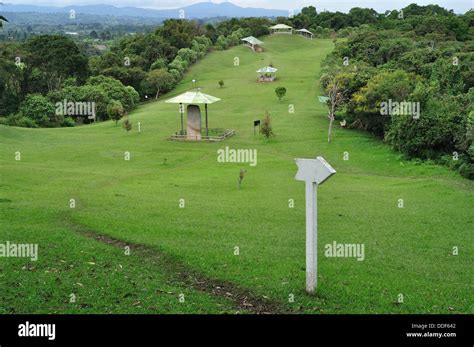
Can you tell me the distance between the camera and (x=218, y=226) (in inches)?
762

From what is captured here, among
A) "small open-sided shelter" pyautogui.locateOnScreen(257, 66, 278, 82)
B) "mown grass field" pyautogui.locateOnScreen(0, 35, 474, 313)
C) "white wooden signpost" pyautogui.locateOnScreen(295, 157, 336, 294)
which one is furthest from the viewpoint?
"small open-sided shelter" pyautogui.locateOnScreen(257, 66, 278, 82)

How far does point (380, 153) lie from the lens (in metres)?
39.8

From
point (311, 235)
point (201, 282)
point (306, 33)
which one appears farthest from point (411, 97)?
point (306, 33)

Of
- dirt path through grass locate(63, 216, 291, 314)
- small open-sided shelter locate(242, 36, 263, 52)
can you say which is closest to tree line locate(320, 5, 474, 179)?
dirt path through grass locate(63, 216, 291, 314)

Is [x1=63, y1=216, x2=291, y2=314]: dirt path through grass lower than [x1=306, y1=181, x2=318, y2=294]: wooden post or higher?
lower

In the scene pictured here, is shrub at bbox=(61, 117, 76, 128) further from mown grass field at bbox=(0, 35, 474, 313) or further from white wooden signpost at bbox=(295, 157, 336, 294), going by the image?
white wooden signpost at bbox=(295, 157, 336, 294)

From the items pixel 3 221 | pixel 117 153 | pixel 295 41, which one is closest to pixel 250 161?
pixel 117 153

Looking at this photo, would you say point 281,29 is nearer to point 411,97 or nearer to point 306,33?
point 306,33

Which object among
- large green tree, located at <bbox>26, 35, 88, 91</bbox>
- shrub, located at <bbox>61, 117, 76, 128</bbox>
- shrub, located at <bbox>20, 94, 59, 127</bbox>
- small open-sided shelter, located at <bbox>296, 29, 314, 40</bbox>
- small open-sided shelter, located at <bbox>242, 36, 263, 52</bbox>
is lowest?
shrub, located at <bbox>61, 117, 76, 128</bbox>

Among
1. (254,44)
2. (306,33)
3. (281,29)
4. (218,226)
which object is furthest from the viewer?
(306,33)

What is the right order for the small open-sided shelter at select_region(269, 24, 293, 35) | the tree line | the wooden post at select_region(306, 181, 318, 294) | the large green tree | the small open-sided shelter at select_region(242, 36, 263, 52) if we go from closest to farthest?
the wooden post at select_region(306, 181, 318, 294), the tree line, the large green tree, the small open-sided shelter at select_region(242, 36, 263, 52), the small open-sided shelter at select_region(269, 24, 293, 35)

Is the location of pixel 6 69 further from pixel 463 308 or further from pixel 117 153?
pixel 463 308

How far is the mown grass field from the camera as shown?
1260 cm

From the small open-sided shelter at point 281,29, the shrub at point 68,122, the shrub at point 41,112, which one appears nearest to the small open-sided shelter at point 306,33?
the small open-sided shelter at point 281,29
